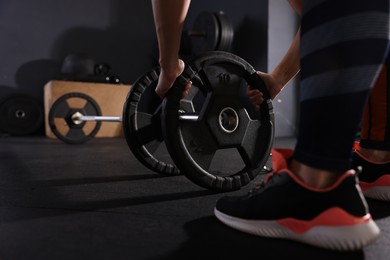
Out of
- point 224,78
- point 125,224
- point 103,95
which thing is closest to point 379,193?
point 224,78

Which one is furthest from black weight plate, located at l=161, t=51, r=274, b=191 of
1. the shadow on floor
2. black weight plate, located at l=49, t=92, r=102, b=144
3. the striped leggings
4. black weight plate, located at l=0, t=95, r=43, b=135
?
black weight plate, located at l=0, t=95, r=43, b=135

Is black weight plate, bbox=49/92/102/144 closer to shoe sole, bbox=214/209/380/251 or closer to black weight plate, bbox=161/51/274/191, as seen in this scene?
black weight plate, bbox=161/51/274/191

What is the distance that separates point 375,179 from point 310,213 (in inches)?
14.9

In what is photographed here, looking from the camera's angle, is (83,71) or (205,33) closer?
(83,71)

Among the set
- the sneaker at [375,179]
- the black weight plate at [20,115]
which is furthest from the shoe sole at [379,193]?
the black weight plate at [20,115]

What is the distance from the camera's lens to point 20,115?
9.68 feet

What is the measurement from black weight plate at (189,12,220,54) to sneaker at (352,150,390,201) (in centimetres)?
231

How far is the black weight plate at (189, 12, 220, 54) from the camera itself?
2.89 m

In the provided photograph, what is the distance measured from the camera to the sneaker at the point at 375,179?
0.75 m

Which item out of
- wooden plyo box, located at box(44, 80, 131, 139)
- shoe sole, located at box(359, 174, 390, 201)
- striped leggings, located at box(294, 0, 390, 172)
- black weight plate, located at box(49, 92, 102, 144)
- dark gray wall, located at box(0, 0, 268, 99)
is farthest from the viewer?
dark gray wall, located at box(0, 0, 268, 99)

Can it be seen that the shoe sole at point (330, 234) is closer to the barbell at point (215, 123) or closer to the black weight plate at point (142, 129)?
the barbell at point (215, 123)

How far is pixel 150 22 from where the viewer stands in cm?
385

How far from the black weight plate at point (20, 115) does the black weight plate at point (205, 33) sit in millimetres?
1701

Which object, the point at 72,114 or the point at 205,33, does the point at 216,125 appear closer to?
the point at 72,114
